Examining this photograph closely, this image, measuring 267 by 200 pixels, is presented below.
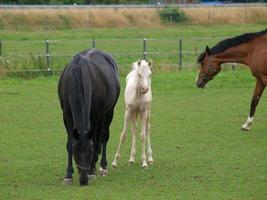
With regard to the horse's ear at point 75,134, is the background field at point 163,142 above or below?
below

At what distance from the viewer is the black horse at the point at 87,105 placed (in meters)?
8.53

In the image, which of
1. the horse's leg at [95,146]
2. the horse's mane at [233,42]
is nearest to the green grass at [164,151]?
the horse's leg at [95,146]

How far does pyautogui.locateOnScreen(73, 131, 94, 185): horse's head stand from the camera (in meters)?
8.48

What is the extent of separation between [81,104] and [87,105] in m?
0.09

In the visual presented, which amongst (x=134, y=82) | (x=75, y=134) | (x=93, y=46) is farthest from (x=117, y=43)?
(x=75, y=134)

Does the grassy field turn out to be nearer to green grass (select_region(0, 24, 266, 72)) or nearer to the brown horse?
green grass (select_region(0, 24, 266, 72))

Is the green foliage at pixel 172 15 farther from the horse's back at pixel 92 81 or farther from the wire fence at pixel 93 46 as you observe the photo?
the horse's back at pixel 92 81

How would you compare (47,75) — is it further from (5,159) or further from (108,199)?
(108,199)

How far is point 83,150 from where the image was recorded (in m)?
8.50

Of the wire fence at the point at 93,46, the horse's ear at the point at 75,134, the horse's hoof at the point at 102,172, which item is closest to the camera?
the horse's ear at the point at 75,134

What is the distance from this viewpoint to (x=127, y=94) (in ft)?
33.9

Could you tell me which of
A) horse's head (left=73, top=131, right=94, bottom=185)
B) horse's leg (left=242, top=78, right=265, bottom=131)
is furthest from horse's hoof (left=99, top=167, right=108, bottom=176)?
horse's leg (left=242, top=78, right=265, bottom=131)

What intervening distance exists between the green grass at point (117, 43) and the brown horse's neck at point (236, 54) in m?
10.3

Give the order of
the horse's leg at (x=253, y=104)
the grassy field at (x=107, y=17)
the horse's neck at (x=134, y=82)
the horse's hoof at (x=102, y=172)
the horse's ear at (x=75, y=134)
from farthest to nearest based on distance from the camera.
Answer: the grassy field at (x=107, y=17)
the horse's leg at (x=253, y=104)
the horse's neck at (x=134, y=82)
the horse's hoof at (x=102, y=172)
the horse's ear at (x=75, y=134)
